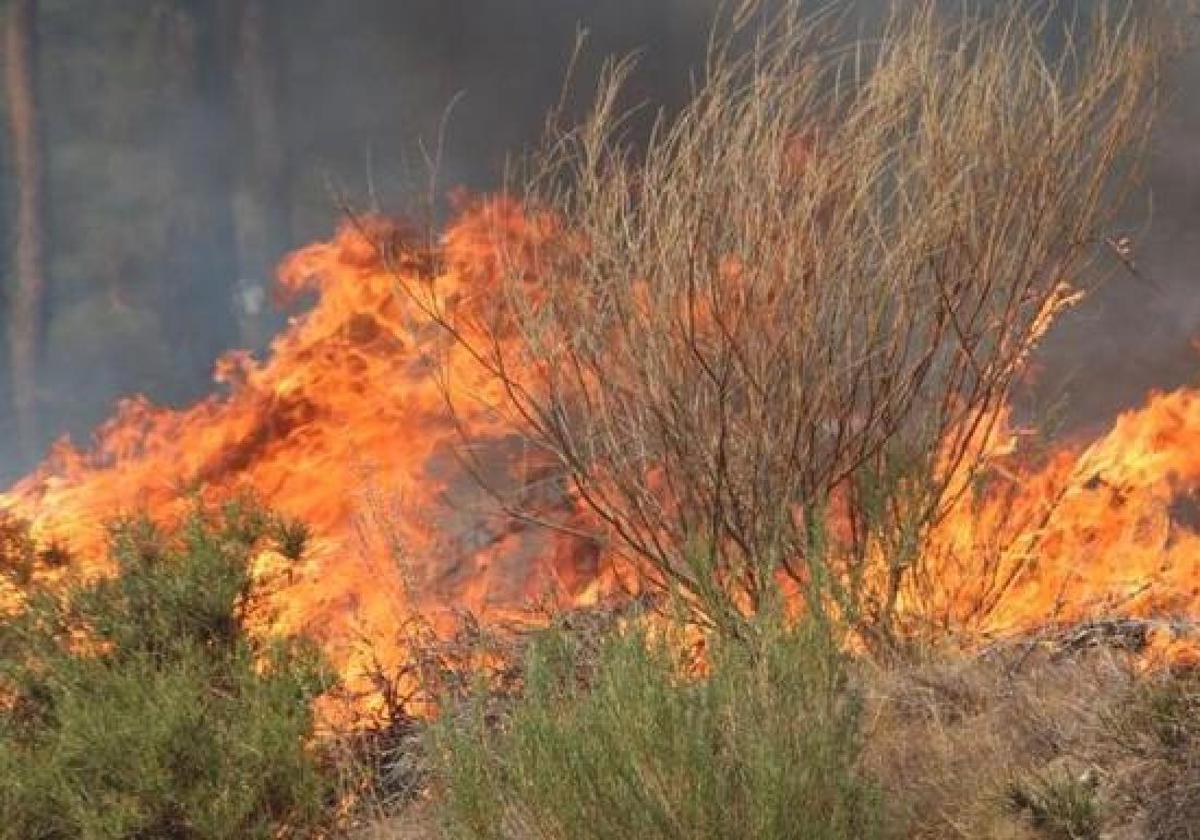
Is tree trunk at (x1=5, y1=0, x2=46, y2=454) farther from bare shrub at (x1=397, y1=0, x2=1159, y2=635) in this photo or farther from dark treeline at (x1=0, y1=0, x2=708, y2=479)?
bare shrub at (x1=397, y1=0, x2=1159, y2=635)

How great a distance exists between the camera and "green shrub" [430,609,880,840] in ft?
11.6

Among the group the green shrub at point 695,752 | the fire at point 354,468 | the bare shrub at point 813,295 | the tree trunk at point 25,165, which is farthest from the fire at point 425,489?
the tree trunk at point 25,165

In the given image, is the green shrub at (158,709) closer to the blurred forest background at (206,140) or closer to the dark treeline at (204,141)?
the blurred forest background at (206,140)

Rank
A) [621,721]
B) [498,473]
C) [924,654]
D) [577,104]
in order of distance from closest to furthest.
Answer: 1. [621,721]
2. [924,654]
3. [498,473]
4. [577,104]

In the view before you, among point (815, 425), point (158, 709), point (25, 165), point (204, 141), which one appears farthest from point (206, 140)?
point (815, 425)

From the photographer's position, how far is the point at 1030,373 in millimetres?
8461

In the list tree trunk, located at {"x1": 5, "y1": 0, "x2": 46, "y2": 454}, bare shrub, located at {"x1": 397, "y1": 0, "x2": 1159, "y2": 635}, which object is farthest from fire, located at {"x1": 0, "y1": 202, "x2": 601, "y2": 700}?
tree trunk, located at {"x1": 5, "y1": 0, "x2": 46, "y2": 454}

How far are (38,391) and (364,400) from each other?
4.97 meters

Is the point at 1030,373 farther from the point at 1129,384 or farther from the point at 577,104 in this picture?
the point at 577,104

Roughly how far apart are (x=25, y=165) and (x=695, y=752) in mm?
11385

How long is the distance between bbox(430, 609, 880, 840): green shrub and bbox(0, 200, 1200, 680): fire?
65.2 inches

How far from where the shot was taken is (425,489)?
859cm


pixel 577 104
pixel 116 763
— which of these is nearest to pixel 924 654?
pixel 116 763

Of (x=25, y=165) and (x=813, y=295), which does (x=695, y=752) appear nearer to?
(x=813, y=295)
